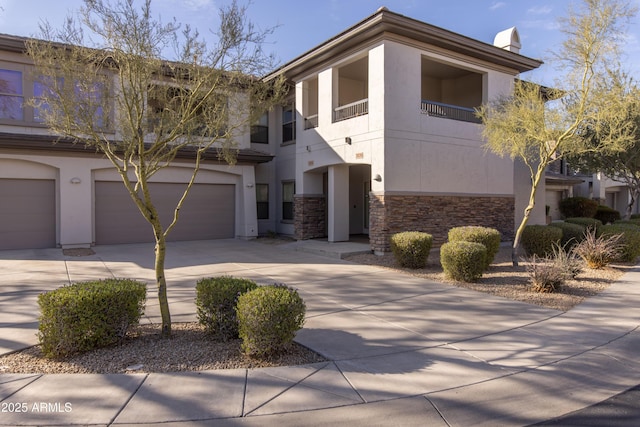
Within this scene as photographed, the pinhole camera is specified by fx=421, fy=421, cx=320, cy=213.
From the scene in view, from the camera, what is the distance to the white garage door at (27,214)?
1426cm

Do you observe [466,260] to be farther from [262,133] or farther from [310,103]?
[262,133]

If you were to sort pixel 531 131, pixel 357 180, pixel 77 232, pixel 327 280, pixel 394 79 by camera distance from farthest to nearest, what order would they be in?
1. pixel 357 180
2. pixel 77 232
3. pixel 394 79
4. pixel 531 131
5. pixel 327 280

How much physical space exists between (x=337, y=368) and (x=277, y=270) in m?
6.44

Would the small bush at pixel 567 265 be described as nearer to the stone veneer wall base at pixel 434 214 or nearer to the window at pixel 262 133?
the stone veneer wall base at pixel 434 214

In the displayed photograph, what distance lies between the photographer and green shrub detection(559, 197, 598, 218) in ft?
82.3

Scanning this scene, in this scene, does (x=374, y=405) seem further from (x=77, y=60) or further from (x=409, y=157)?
(x=409, y=157)

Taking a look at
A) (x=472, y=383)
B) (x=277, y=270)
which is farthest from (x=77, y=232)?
(x=472, y=383)

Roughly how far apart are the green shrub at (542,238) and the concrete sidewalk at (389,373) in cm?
315

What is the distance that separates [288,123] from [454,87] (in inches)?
296

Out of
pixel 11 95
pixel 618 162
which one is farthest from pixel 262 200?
pixel 618 162

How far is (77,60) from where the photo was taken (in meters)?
5.88

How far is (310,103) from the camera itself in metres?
17.5

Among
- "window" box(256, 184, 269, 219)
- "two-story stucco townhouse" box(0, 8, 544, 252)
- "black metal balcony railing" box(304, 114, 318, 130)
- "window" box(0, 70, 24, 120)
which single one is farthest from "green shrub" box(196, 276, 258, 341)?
"window" box(256, 184, 269, 219)

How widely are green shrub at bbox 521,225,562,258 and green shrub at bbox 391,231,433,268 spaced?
131 inches
